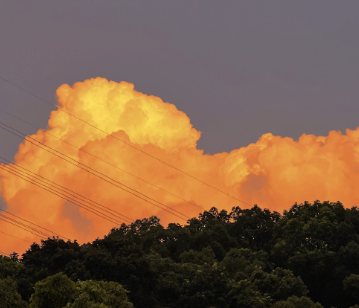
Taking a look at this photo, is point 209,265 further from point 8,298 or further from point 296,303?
point 8,298

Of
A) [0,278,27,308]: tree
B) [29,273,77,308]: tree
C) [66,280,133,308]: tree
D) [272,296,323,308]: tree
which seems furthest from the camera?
[272,296,323,308]: tree

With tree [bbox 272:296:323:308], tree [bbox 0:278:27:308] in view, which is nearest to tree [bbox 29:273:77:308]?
tree [bbox 0:278:27:308]

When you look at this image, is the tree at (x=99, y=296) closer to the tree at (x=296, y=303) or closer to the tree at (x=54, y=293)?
the tree at (x=54, y=293)

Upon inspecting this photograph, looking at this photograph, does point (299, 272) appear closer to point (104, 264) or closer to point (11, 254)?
point (104, 264)

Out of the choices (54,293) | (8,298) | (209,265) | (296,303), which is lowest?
(8,298)

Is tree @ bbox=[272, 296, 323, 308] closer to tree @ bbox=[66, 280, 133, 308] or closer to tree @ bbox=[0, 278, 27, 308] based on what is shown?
tree @ bbox=[66, 280, 133, 308]

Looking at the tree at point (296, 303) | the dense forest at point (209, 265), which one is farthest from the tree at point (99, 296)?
the tree at point (296, 303)

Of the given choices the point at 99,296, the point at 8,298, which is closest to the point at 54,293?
the point at 99,296

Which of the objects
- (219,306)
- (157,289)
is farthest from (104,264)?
(219,306)

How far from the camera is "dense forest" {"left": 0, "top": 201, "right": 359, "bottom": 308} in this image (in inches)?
4092

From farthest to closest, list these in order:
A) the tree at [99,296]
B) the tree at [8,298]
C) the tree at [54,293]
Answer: the tree at [54,293] < the tree at [99,296] < the tree at [8,298]

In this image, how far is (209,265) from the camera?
371 ft

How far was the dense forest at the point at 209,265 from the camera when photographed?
10394cm

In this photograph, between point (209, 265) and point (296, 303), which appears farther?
point (209, 265)
